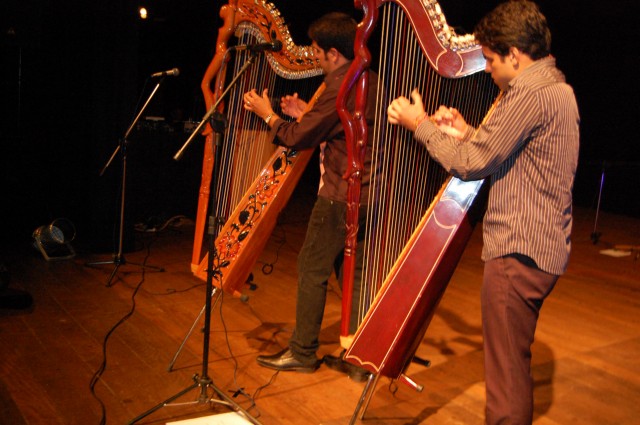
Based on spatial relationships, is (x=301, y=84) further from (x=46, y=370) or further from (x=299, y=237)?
(x=46, y=370)

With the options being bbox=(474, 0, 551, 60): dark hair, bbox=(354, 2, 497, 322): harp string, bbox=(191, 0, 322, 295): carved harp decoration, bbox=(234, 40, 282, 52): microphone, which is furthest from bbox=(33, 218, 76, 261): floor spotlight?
bbox=(474, 0, 551, 60): dark hair

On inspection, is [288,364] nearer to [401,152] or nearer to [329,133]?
[329,133]

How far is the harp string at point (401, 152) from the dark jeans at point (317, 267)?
0.49 m

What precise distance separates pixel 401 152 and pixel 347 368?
4.17 feet

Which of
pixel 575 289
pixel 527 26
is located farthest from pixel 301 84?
pixel 527 26

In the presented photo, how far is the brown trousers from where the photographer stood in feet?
5.59

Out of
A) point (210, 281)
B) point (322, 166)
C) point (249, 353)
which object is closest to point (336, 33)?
point (322, 166)

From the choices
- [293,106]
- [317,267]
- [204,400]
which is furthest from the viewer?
[293,106]

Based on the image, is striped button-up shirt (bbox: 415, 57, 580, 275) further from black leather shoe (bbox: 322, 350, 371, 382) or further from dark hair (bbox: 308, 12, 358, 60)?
black leather shoe (bbox: 322, 350, 371, 382)

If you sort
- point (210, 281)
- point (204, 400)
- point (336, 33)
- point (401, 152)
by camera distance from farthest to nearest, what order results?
1. point (336, 33)
2. point (204, 400)
3. point (210, 281)
4. point (401, 152)

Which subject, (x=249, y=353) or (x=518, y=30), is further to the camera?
(x=249, y=353)

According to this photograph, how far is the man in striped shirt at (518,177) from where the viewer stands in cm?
164

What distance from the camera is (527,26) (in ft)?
5.40

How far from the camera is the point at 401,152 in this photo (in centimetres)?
206
